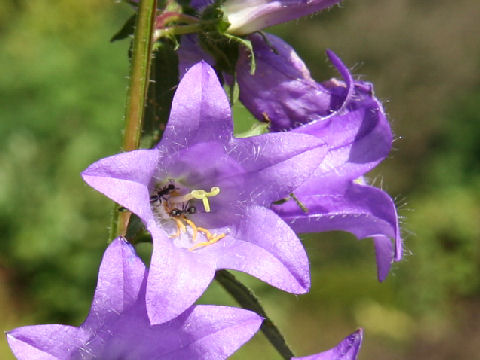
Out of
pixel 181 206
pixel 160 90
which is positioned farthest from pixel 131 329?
pixel 160 90

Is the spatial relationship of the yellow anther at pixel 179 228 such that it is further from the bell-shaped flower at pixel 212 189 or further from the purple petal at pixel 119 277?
the purple petal at pixel 119 277

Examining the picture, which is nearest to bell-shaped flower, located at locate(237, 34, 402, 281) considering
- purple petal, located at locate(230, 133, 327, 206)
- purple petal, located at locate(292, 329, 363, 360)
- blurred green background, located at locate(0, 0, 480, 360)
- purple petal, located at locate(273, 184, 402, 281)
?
purple petal, located at locate(273, 184, 402, 281)

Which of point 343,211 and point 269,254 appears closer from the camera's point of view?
point 269,254

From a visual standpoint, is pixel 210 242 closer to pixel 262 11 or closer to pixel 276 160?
pixel 276 160

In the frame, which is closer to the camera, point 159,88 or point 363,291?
point 159,88

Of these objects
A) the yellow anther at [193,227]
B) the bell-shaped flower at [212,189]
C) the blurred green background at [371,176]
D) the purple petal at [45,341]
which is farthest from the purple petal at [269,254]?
the blurred green background at [371,176]

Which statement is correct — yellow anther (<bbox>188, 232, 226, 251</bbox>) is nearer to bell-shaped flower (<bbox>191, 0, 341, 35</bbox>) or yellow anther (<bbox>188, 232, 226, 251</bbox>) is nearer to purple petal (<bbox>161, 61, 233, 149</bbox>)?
→ purple petal (<bbox>161, 61, 233, 149</bbox>)

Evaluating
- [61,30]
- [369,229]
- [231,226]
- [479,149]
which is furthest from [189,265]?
[479,149]

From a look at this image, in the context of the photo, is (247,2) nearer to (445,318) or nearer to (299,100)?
(299,100)
